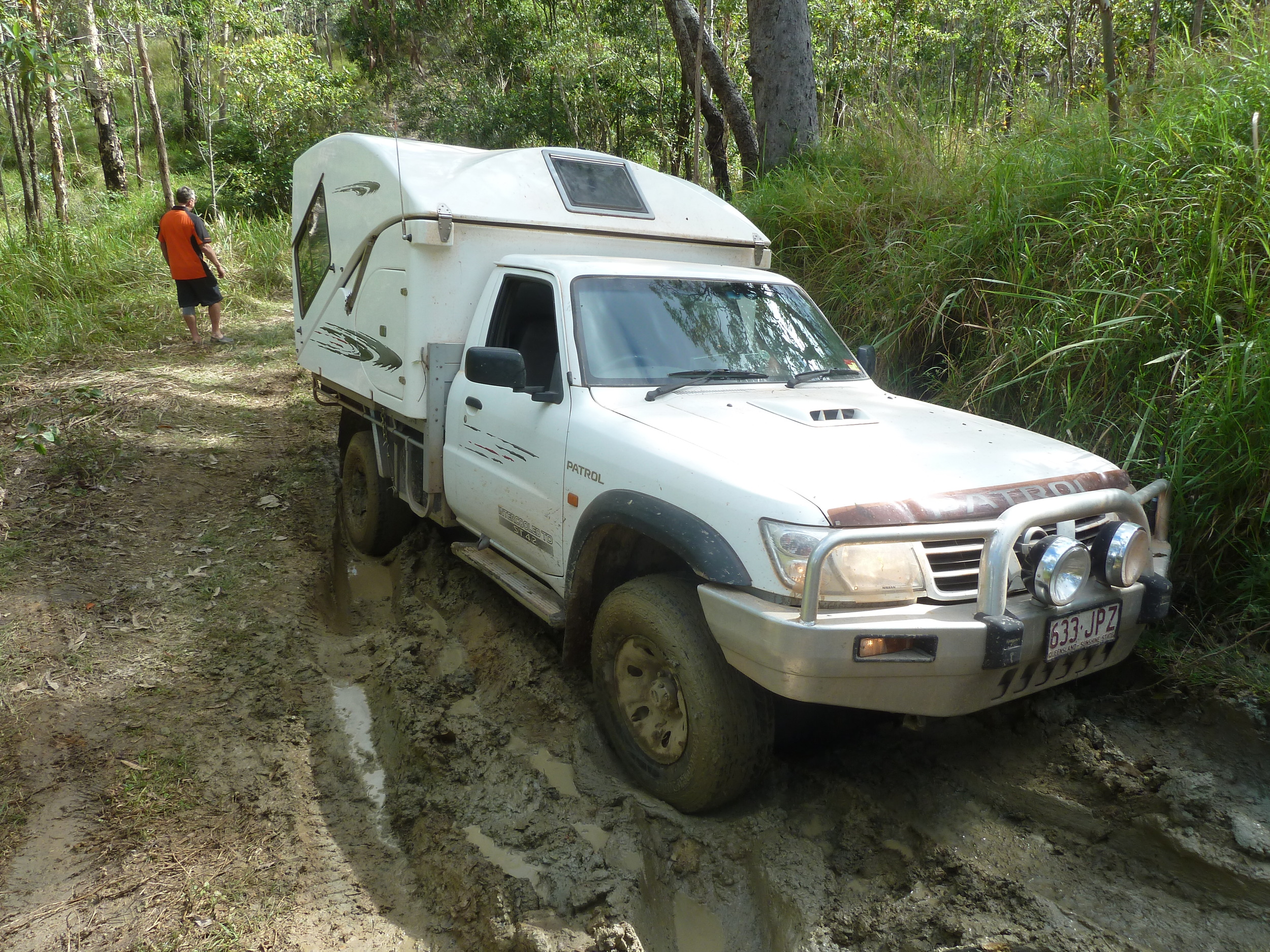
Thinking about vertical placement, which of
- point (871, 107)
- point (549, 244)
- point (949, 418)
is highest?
A: point (871, 107)

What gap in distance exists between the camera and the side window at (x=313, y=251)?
5816mm

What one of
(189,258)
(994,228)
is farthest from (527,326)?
(189,258)

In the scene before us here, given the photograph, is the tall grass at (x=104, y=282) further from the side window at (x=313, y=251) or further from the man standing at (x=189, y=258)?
the side window at (x=313, y=251)

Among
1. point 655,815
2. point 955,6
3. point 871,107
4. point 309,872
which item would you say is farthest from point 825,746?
point 955,6

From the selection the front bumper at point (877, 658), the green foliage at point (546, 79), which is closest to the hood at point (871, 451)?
the front bumper at point (877, 658)

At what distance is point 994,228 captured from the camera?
203 inches

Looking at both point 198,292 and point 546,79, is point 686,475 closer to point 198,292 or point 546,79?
point 198,292

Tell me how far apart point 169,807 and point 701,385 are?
8.19ft

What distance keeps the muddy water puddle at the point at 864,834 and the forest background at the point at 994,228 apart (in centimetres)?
59

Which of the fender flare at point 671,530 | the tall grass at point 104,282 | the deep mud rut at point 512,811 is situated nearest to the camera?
the deep mud rut at point 512,811

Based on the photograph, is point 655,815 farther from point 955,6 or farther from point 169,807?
point 955,6

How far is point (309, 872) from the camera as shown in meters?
2.79

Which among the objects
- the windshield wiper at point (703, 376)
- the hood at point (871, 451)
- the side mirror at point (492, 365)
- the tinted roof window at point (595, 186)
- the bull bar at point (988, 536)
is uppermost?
the tinted roof window at point (595, 186)

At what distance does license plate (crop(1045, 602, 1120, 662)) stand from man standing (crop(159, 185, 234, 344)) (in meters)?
9.97
